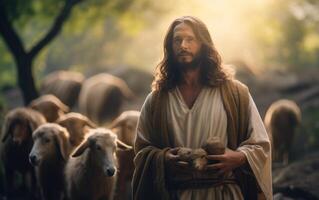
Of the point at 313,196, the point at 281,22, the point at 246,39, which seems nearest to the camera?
the point at 313,196

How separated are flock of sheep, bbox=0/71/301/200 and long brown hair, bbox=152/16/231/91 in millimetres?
2728

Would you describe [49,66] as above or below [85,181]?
below

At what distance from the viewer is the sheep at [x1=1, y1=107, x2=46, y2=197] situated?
1284 cm

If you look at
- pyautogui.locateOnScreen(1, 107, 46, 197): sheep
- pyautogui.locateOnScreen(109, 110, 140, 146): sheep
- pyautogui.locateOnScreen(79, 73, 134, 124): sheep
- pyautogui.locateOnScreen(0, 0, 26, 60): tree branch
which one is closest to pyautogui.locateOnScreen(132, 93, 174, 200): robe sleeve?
pyautogui.locateOnScreen(109, 110, 140, 146): sheep

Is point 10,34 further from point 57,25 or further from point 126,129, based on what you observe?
point 126,129

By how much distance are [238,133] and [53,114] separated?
863cm

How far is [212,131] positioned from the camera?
21.7 ft

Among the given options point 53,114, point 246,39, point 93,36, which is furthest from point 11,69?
point 53,114

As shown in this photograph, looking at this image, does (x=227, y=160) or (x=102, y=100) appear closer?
(x=227, y=160)

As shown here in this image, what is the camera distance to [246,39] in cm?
6159

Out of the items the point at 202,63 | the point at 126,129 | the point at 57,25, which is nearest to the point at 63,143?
the point at 126,129

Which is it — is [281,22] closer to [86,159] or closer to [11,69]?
[11,69]

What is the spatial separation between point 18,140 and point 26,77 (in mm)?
6676

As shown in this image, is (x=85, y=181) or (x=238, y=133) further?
(x=85, y=181)
